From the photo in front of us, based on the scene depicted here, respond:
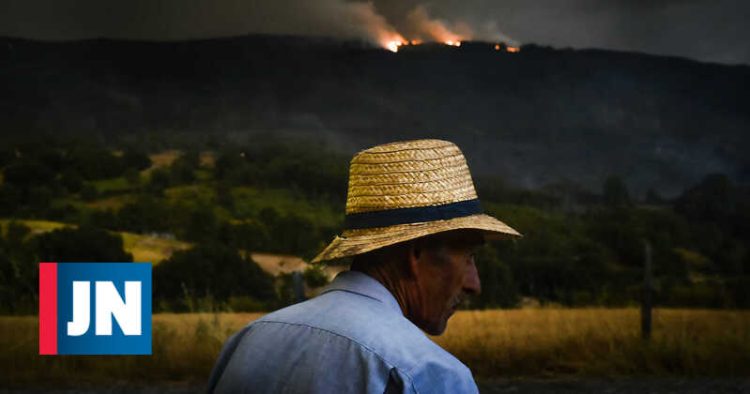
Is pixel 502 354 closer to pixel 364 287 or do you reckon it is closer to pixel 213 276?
pixel 213 276

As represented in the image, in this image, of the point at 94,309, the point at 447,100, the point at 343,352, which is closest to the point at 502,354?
the point at 94,309

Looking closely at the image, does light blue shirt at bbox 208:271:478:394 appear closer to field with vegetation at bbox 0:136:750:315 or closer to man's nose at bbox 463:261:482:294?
man's nose at bbox 463:261:482:294

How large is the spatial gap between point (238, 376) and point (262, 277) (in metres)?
10.4

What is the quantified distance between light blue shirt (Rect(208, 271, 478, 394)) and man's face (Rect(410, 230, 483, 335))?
0.11m

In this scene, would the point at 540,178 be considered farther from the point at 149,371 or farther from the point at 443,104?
the point at 149,371

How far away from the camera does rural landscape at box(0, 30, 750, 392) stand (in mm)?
11633

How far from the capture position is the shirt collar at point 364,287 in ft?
5.04

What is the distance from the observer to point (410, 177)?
1.66 metres

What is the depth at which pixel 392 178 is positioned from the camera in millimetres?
1660

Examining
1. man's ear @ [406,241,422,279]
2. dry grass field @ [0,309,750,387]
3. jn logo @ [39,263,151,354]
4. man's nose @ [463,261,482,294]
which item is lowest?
dry grass field @ [0,309,750,387]

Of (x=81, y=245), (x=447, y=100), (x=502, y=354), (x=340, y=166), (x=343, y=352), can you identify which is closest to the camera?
(x=343, y=352)

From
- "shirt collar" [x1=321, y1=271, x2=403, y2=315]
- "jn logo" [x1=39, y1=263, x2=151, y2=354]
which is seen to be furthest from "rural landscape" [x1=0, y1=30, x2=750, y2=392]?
"shirt collar" [x1=321, y1=271, x2=403, y2=315]

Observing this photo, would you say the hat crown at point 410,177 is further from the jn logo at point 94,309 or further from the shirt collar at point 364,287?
the jn logo at point 94,309

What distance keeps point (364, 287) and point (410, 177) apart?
0.22 metres
